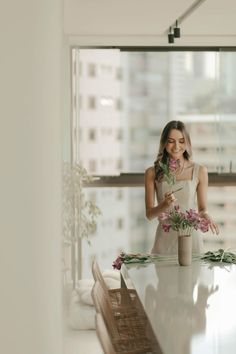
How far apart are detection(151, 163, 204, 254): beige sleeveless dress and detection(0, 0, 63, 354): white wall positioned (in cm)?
320

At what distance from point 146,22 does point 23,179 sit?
15.9 feet

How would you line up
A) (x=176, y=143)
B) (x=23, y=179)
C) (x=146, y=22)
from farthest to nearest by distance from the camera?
(x=146, y=22) < (x=176, y=143) < (x=23, y=179)

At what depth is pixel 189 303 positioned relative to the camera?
2.40 metres

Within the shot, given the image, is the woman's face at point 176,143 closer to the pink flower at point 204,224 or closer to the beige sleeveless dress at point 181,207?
the beige sleeveless dress at point 181,207

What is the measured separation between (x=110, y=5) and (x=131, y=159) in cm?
181

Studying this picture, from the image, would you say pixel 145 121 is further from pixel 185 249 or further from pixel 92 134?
pixel 185 249

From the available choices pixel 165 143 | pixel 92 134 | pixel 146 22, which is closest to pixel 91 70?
pixel 92 134

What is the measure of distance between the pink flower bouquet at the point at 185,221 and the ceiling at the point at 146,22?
148cm

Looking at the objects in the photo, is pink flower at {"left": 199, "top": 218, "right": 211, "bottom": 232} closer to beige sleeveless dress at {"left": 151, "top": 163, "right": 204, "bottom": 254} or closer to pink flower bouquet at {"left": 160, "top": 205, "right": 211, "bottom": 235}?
pink flower bouquet at {"left": 160, "top": 205, "right": 211, "bottom": 235}

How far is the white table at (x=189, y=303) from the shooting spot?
6.01 feet

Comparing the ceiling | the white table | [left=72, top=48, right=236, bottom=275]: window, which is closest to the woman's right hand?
the white table

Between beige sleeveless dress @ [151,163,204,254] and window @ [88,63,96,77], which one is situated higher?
window @ [88,63,96,77]

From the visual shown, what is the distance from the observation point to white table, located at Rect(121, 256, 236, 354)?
6.01 feet

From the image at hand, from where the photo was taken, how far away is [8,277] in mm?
142
